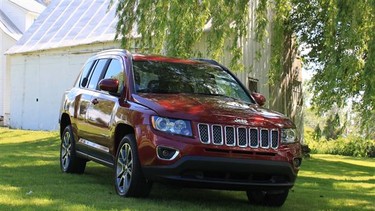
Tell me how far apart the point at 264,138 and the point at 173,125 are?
1.04 meters

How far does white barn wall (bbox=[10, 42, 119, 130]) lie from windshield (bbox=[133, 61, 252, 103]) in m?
15.0

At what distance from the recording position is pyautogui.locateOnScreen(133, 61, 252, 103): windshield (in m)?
7.09

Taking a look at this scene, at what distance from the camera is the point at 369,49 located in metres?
8.31

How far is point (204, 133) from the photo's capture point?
5953mm

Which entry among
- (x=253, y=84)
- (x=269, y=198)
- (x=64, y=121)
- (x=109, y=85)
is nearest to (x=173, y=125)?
(x=109, y=85)

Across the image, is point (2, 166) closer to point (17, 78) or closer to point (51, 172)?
point (51, 172)

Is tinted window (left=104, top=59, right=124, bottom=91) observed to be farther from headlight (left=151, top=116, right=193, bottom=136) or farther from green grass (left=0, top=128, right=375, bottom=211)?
green grass (left=0, top=128, right=375, bottom=211)

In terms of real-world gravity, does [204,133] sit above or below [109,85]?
below

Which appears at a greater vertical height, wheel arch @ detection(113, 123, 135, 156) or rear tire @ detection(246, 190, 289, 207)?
wheel arch @ detection(113, 123, 135, 156)

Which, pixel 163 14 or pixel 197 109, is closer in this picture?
pixel 197 109

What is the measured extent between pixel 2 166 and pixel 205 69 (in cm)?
424

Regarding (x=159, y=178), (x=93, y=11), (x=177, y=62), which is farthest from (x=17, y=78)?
(x=159, y=178)

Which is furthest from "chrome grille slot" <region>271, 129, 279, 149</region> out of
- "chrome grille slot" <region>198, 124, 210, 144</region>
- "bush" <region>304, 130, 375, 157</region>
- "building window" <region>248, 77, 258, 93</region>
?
"bush" <region>304, 130, 375, 157</region>

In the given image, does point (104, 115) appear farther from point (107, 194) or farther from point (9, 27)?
point (9, 27)
